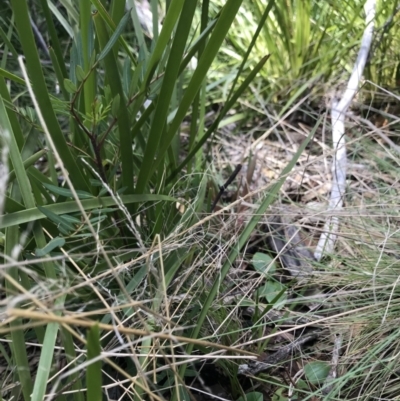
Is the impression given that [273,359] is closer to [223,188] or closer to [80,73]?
[223,188]

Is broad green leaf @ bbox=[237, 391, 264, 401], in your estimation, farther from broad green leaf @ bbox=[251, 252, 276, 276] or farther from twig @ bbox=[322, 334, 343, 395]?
broad green leaf @ bbox=[251, 252, 276, 276]

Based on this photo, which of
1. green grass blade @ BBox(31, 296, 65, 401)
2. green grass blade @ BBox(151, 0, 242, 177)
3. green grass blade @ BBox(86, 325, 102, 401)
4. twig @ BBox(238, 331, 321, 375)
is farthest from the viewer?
twig @ BBox(238, 331, 321, 375)

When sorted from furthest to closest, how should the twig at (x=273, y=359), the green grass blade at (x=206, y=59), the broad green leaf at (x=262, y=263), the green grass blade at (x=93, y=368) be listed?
the broad green leaf at (x=262, y=263)
the twig at (x=273, y=359)
the green grass blade at (x=206, y=59)
the green grass blade at (x=93, y=368)

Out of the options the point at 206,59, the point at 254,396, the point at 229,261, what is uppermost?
the point at 206,59

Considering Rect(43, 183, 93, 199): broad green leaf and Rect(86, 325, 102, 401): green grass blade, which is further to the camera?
Rect(43, 183, 93, 199): broad green leaf

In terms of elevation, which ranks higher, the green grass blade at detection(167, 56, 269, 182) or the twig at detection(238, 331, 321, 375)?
the green grass blade at detection(167, 56, 269, 182)

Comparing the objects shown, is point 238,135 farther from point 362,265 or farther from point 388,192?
point 362,265

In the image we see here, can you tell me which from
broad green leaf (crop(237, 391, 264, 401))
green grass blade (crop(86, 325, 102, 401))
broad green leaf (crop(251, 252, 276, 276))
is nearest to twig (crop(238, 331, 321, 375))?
broad green leaf (crop(237, 391, 264, 401))

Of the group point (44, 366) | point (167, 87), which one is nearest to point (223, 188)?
point (167, 87)

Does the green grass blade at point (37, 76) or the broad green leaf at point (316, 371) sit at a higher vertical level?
the green grass blade at point (37, 76)

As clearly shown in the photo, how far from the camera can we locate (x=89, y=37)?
0.67 meters

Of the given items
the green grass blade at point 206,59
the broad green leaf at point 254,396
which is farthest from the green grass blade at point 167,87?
the broad green leaf at point 254,396

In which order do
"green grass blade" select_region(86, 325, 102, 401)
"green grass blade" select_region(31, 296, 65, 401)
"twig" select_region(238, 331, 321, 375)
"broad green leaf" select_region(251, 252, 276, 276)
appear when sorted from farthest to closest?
1. "broad green leaf" select_region(251, 252, 276, 276)
2. "twig" select_region(238, 331, 321, 375)
3. "green grass blade" select_region(31, 296, 65, 401)
4. "green grass blade" select_region(86, 325, 102, 401)

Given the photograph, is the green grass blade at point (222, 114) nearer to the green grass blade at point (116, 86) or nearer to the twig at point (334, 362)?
the green grass blade at point (116, 86)
